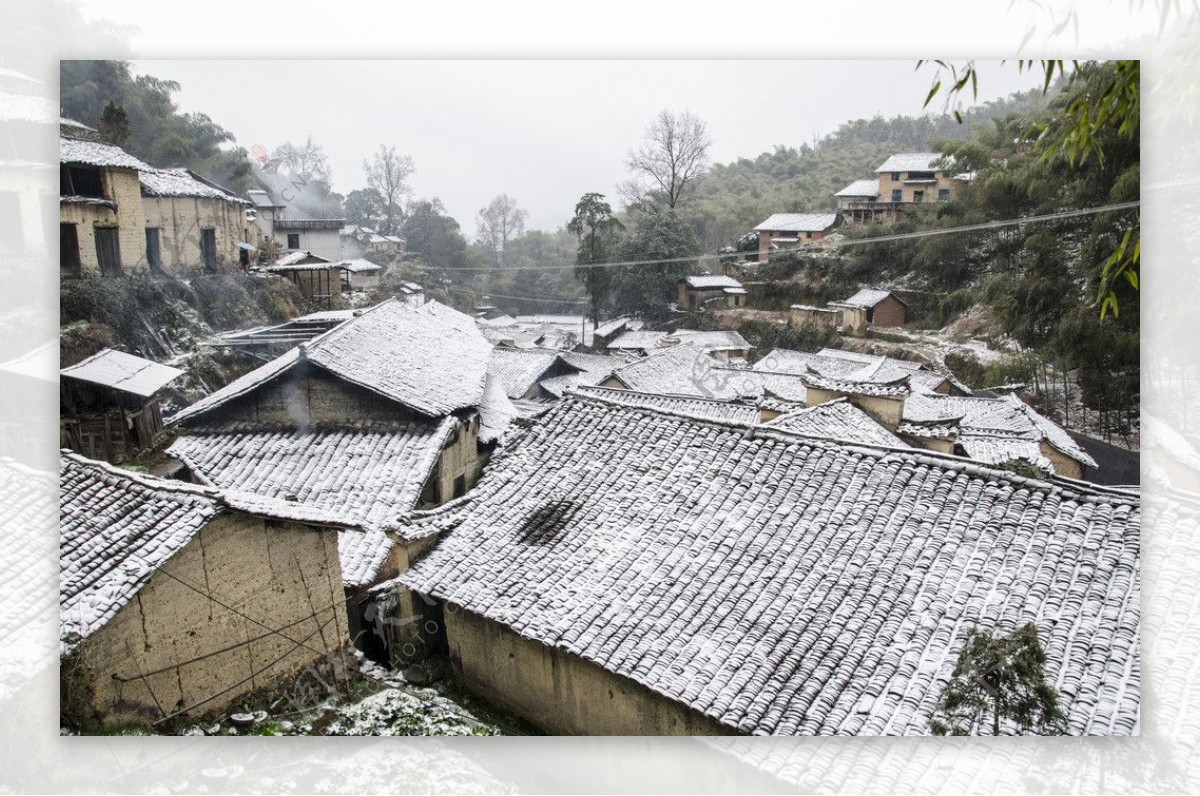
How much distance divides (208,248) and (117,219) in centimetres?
53

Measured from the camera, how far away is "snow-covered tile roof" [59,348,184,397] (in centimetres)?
416

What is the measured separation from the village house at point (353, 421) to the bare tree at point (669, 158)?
175cm

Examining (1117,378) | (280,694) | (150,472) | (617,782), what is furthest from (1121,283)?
(150,472)

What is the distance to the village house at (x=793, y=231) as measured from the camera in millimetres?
4812

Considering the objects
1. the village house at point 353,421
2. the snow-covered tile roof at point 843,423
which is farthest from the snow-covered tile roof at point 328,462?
the snow-covered tile roof at point 843,423

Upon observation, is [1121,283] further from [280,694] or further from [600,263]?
[280,694]

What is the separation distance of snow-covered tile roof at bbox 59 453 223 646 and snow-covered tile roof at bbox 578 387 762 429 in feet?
8.82

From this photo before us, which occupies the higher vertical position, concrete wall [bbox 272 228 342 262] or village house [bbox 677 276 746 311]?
concrete wall [bbox 272 228 342 262]

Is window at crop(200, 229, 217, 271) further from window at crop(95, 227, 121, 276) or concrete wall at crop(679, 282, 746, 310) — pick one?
concrete wall at crop(679, 282, 746, 310)

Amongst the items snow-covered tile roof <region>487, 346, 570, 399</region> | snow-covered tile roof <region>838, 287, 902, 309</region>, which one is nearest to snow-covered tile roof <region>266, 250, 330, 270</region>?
snow-covered tile roof <region>487, 346, 570, 399</region>

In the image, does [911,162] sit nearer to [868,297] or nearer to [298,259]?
[868,297]

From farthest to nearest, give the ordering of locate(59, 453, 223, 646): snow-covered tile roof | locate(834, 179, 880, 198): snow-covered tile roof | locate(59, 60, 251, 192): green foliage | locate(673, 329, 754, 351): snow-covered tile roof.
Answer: locate(673, 329, 754, 351): snow-covered tile roof, locate(834, 179, 880, 198): snow-covered tile roof, locate(59, 60, 251, 192): green foliage, locate(59, 453, 223, 646): snow-covered tile roof

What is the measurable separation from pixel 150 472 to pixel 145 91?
214cm

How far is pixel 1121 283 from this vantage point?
4066 mm
